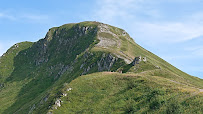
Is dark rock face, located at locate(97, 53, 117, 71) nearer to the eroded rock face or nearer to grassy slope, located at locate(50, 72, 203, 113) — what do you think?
the eroded rock face

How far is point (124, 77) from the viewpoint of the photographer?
58062 mm

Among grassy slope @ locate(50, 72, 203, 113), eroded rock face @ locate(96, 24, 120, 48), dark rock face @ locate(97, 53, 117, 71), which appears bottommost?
grassy slope @ locate(50, 72, 203, 113)

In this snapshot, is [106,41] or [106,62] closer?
[106,62]

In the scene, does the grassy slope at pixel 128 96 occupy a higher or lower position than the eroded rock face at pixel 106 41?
lower

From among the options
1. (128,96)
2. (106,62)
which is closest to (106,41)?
(106,62)

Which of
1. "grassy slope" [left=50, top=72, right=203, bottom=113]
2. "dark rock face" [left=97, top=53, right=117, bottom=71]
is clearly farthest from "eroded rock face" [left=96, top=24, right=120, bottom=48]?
"grassy slope" [left=50, top=72, right=203, bottom=113]

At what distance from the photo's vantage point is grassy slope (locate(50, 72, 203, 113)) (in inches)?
1330

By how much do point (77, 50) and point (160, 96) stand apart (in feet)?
472

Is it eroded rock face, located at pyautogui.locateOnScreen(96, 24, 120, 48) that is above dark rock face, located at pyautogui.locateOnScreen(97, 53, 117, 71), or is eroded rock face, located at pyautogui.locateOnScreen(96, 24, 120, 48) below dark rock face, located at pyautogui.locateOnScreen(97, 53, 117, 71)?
above

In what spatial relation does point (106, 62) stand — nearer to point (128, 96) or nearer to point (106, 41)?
point (106, 41)

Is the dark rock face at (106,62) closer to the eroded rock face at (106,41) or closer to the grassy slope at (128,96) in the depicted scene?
the eroded rock face at (106,41)

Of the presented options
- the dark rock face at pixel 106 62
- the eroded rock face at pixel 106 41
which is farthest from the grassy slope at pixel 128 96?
the eroded rock face at pixel 106 41

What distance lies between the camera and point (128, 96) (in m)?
46.5

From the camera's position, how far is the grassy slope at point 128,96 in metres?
33.8
